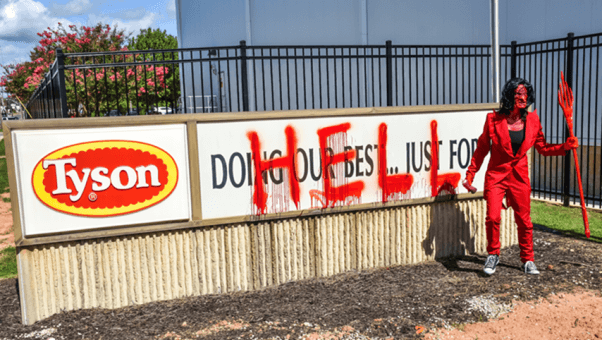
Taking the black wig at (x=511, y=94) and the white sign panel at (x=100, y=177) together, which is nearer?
the white sign panel at (x=100, y=177)

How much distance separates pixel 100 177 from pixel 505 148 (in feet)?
12.1

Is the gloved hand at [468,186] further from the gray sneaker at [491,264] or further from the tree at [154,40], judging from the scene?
the tree at [154,40]

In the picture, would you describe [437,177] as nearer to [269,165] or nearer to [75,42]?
[269,165]

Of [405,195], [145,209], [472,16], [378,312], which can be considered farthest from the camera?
[472,16]

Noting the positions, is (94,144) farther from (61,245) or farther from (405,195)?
(405,195)

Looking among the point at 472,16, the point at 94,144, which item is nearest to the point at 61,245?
the point at 94,144

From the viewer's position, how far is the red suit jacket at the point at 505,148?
16.1 feet

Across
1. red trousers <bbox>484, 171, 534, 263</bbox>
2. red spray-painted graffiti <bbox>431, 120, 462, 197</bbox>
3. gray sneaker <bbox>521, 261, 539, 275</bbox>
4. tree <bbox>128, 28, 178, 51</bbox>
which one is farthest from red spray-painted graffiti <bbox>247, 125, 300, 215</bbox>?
tree <bbox>128, 28, 178, 51</bbox>

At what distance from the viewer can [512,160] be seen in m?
4.94

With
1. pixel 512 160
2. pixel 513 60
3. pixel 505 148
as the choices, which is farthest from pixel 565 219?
pixel 513 60

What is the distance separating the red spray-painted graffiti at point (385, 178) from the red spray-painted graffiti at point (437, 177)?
0.29 metres

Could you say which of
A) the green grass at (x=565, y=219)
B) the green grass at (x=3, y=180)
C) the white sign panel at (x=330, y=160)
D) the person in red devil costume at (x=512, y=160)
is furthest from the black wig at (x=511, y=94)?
the green grass at (x=3, y=180)

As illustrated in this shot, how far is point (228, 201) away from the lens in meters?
4.61

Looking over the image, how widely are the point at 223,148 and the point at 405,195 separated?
192 centimetres
